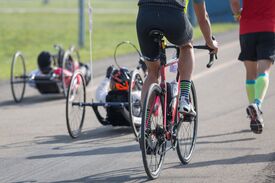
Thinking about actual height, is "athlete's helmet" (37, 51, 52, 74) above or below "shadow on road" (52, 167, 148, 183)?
below

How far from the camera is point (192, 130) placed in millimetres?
9211

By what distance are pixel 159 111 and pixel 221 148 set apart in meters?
1.70

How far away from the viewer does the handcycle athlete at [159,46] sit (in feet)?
26.0

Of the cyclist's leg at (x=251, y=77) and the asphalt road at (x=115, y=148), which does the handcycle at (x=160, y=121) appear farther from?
the cyclist's leg at (x=251, y=77)

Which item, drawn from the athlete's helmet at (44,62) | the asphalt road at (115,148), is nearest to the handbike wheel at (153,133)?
the asphalt road at (115,148)

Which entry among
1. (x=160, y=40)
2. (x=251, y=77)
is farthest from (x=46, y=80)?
(x=160, y=40)

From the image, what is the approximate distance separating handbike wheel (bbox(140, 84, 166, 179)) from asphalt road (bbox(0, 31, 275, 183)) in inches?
6.7

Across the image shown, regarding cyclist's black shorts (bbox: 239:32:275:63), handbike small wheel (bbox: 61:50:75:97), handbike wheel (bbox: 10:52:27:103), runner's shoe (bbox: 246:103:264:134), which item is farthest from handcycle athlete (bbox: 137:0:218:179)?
handbike wheel (bbox: 10:52:27:103)

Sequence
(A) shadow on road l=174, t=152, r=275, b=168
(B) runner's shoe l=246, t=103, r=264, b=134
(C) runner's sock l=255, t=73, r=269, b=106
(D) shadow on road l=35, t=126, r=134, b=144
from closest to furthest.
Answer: (A) shadow on road l=174, t=152, r=275, b=168, (B) runner's shoe l=246, t=103, r=264, b=134, (C) runner's sock l=255, t=73, r=269, b=106, (D) shadow on road l=35, t=126, r=134, b=144

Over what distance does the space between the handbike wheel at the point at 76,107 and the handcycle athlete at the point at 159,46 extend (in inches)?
89.1

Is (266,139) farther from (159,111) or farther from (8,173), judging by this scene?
(8,173)

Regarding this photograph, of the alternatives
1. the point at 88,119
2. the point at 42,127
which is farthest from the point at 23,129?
the point at 88,119

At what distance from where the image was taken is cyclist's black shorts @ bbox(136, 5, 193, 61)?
798cm

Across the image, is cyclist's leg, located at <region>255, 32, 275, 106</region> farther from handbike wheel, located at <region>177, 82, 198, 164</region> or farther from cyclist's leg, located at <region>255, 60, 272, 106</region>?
handbike wheel, located at <region>177, 82, 198, 164</region>
